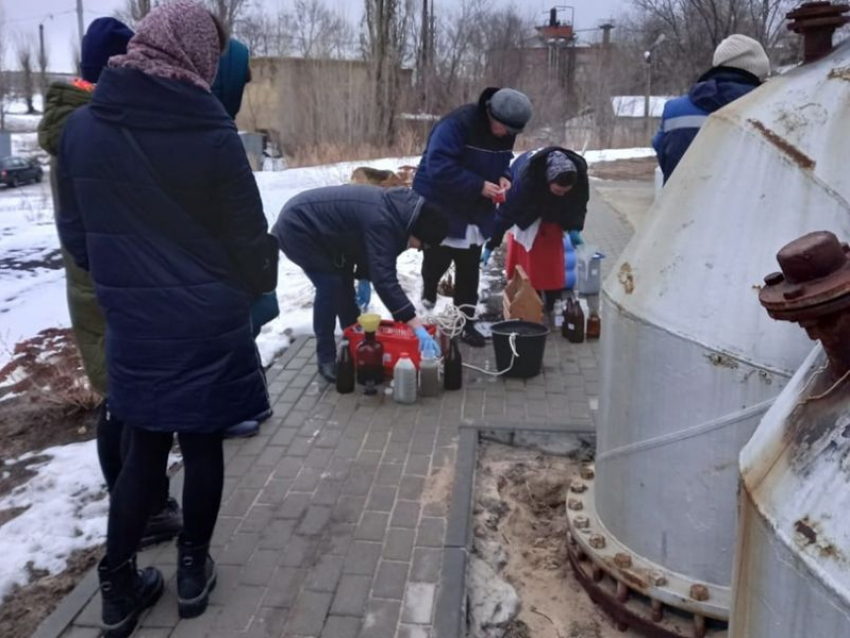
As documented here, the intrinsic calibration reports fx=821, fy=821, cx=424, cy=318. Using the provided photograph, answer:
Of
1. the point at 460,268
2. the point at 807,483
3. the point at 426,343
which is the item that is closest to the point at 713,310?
the point at 807,483

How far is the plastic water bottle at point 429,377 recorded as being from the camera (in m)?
5.27

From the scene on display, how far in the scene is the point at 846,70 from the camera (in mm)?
2383

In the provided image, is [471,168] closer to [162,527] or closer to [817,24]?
[162,527]

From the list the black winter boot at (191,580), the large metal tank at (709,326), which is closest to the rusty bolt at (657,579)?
the large metal tank at (709,326)

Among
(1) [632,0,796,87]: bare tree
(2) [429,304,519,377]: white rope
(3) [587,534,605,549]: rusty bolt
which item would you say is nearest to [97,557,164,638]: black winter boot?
(3) [587,534,605,549]: rusty bolt

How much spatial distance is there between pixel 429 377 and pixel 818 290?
402 cm

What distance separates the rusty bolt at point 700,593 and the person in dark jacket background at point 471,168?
12.2 feet

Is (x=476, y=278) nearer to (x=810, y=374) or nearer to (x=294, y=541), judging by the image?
(x=294, y=541)

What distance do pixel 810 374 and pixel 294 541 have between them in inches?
100

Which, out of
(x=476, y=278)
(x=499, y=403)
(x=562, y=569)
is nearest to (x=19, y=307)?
(x=476, y=278)

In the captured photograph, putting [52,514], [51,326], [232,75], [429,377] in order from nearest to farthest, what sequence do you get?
[232,75]
[52,514]
[429,377]
[51,326]

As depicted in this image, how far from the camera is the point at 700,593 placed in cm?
270

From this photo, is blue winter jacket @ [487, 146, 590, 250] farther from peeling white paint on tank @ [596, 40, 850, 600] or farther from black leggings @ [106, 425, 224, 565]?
black leggings @ [106, 425, 224, 565]

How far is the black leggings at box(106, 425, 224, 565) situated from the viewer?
111 inches
